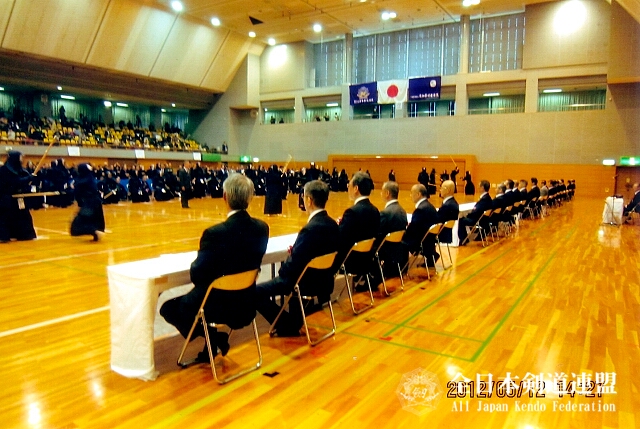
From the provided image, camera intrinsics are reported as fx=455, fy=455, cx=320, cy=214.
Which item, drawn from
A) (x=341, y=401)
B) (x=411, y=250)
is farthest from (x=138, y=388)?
(x=411, y=250)

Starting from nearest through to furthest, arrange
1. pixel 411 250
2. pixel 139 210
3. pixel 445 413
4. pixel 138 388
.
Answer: pixel 445 413
pixel 138 388
pixel 411 250
pixel 139 210

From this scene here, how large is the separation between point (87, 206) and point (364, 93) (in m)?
21.8

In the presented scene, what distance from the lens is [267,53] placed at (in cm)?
3183

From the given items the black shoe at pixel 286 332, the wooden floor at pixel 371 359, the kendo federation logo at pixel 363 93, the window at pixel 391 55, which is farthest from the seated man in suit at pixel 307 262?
the window at pixel 391 55

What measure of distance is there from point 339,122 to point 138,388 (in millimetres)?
27488

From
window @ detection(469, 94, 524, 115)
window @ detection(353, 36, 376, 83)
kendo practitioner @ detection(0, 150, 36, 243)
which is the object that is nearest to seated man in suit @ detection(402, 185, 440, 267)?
kendo practitioner @ detection(0, 150, 36, 243)

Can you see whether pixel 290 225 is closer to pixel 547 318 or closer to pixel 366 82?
pixel 547 318

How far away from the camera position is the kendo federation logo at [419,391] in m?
2.88

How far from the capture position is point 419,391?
308 cm

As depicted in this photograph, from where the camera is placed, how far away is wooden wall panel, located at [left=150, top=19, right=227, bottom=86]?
25.5m

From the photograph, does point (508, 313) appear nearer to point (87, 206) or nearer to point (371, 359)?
point (371, 359)

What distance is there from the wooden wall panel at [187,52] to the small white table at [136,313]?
24.9 meters

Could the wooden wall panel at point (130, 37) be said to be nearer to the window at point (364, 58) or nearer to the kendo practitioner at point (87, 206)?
the window at point (364, 58)

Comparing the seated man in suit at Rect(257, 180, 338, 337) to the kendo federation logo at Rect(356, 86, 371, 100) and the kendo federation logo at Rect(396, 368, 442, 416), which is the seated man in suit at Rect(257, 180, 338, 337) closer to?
the kendo federation logo at Rect(396, 368, 442, 416)
